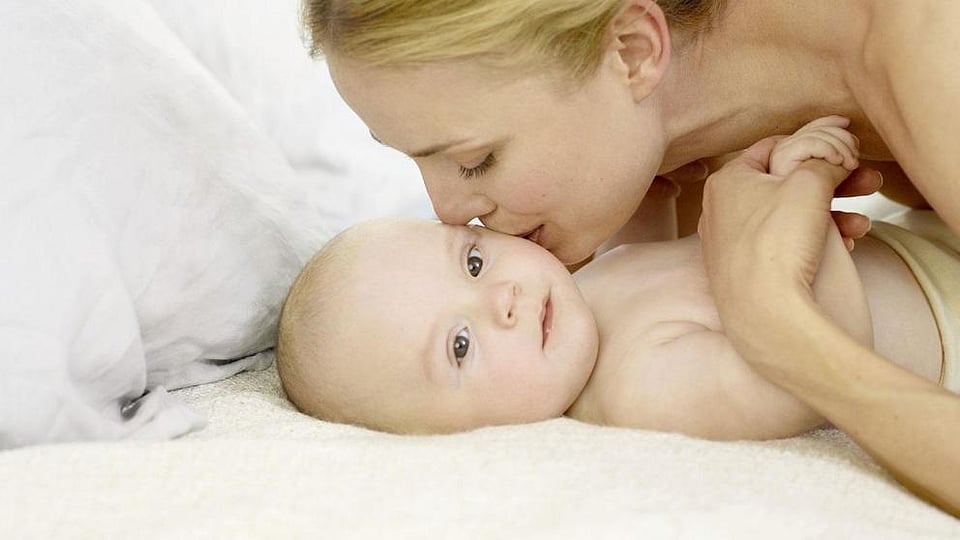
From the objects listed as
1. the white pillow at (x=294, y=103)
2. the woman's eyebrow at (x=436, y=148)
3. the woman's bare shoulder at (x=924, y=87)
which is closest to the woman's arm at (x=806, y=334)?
the woman's bare shoulder at (x=924, y=87)

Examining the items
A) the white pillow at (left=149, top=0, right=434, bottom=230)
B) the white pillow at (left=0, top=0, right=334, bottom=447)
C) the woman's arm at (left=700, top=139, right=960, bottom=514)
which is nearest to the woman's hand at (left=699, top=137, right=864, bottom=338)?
the woman's arm at (left=700, top=139, right=960, bottom=514)

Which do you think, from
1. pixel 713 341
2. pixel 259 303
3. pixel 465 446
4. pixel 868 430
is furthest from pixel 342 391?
pixel 868 430

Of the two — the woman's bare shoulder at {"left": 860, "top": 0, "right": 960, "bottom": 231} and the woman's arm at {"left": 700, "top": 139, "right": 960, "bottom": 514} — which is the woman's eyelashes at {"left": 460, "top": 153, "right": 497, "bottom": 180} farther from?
the woman's bare shoulder at {"left": 860, "top": 0, "right": 960, "bottom": 231}

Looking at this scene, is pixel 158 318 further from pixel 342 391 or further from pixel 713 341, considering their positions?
pixel 713 341

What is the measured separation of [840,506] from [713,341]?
0.37m

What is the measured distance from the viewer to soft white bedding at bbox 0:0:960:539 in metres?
1.12

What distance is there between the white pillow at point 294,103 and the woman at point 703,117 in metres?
0.65

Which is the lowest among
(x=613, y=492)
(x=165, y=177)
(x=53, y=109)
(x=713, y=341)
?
(x=713, y=341)

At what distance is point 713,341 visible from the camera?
5.00ft

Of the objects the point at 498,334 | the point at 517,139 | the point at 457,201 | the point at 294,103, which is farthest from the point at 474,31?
the point at 294,103

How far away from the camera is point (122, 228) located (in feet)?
5.20

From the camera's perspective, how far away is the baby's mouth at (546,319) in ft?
5.33

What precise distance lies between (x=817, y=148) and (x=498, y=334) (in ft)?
1.55

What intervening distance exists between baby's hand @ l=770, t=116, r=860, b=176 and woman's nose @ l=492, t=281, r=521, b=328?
14.6 inches
